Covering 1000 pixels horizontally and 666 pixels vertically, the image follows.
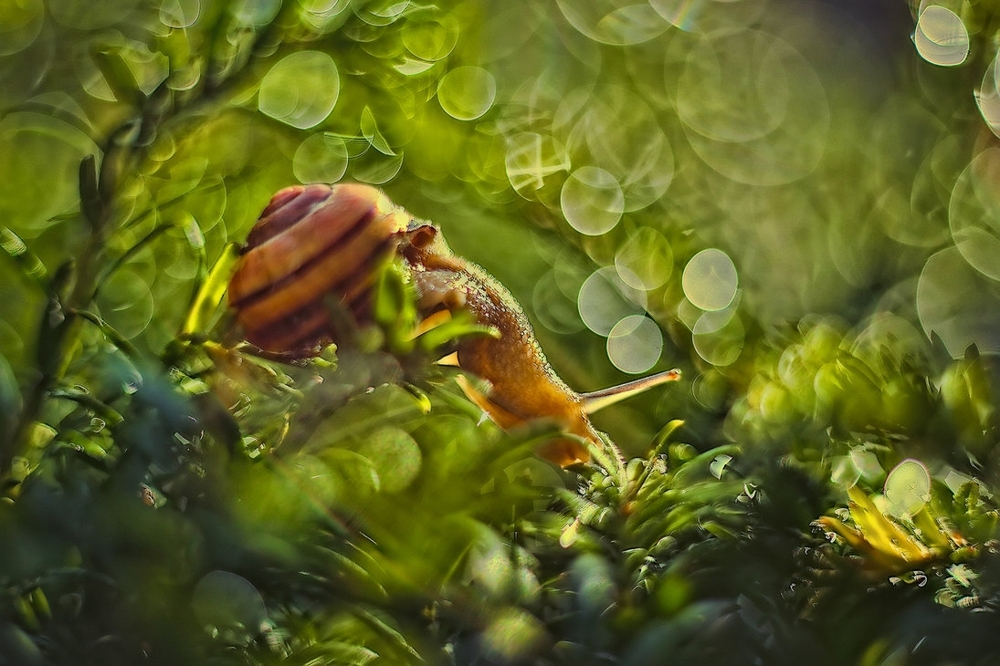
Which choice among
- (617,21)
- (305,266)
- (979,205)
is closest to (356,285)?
(305,266)

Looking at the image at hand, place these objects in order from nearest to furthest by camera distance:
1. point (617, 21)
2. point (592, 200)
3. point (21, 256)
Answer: point (21, 256)
point (592, 200)
point (617, 21)

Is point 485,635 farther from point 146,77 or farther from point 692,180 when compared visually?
point 692,180

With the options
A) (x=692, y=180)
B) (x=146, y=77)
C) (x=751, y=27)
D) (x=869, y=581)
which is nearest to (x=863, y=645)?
(x=869, y=581)

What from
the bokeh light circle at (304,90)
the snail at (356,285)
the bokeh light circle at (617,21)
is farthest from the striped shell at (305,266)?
Answer: the bokeh light circle at (617,21)

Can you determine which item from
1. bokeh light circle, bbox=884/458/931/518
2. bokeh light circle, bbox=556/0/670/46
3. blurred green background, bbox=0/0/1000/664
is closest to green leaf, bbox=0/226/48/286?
blurred green background, bbox=0/0/1000/664

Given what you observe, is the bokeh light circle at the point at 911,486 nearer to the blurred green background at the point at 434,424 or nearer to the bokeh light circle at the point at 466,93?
the blurred green background at the point at 434,424

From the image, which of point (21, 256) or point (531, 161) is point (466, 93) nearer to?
point (531, 161)

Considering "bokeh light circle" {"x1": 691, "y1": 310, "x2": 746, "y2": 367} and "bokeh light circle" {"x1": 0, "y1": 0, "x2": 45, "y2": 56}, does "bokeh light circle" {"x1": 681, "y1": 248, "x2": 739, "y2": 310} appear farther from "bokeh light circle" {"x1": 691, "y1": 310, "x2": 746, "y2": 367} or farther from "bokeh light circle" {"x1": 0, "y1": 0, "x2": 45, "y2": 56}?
"bokeh light circle" {"x1": 0, "y1": 0, "x2": 45, "y2": 56}

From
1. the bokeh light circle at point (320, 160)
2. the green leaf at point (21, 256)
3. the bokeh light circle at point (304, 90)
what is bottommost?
the bokeh light circle at point (320, 160)
